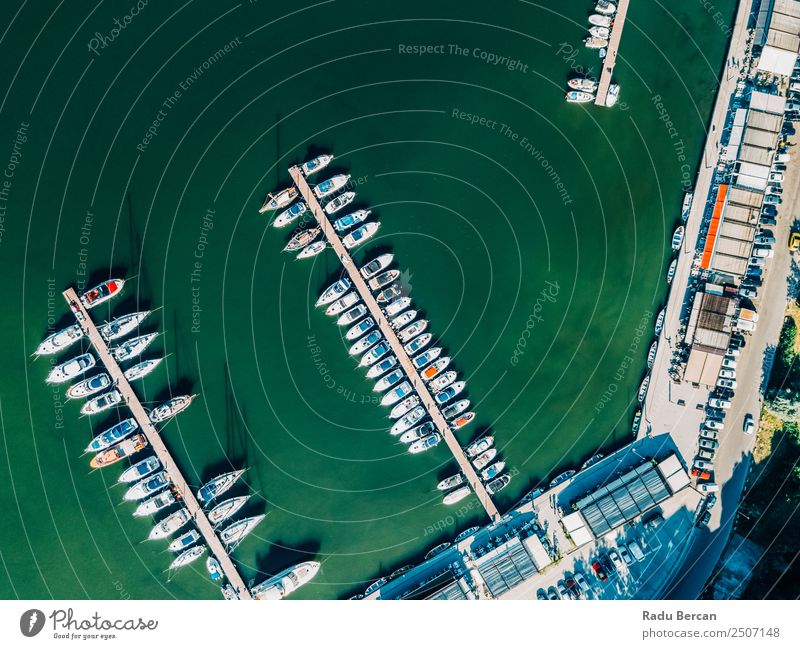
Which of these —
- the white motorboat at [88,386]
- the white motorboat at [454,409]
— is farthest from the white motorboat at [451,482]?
the white motorboat at [88,386]

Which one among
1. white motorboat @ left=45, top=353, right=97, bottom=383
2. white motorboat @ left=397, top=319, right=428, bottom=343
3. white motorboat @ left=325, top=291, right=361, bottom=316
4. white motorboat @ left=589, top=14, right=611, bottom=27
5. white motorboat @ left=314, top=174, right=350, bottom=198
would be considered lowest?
white motorboat @ left=45, top=353, right=97, bottom=383

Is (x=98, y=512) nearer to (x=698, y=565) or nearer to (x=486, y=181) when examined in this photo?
(x=486, y=181)

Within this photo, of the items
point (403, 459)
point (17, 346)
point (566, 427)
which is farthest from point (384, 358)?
point (17, 346)

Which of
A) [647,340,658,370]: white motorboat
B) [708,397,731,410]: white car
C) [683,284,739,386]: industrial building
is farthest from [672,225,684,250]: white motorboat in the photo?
[708,397,731,410]: white car

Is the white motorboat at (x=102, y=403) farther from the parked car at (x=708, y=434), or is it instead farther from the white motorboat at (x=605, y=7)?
the white motorboat at (x=605, y=7)

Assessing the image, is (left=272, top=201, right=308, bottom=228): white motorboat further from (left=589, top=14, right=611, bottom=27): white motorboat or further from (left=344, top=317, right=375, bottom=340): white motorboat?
(left=589, top=14, right=611, bottom=27): white motorboat
